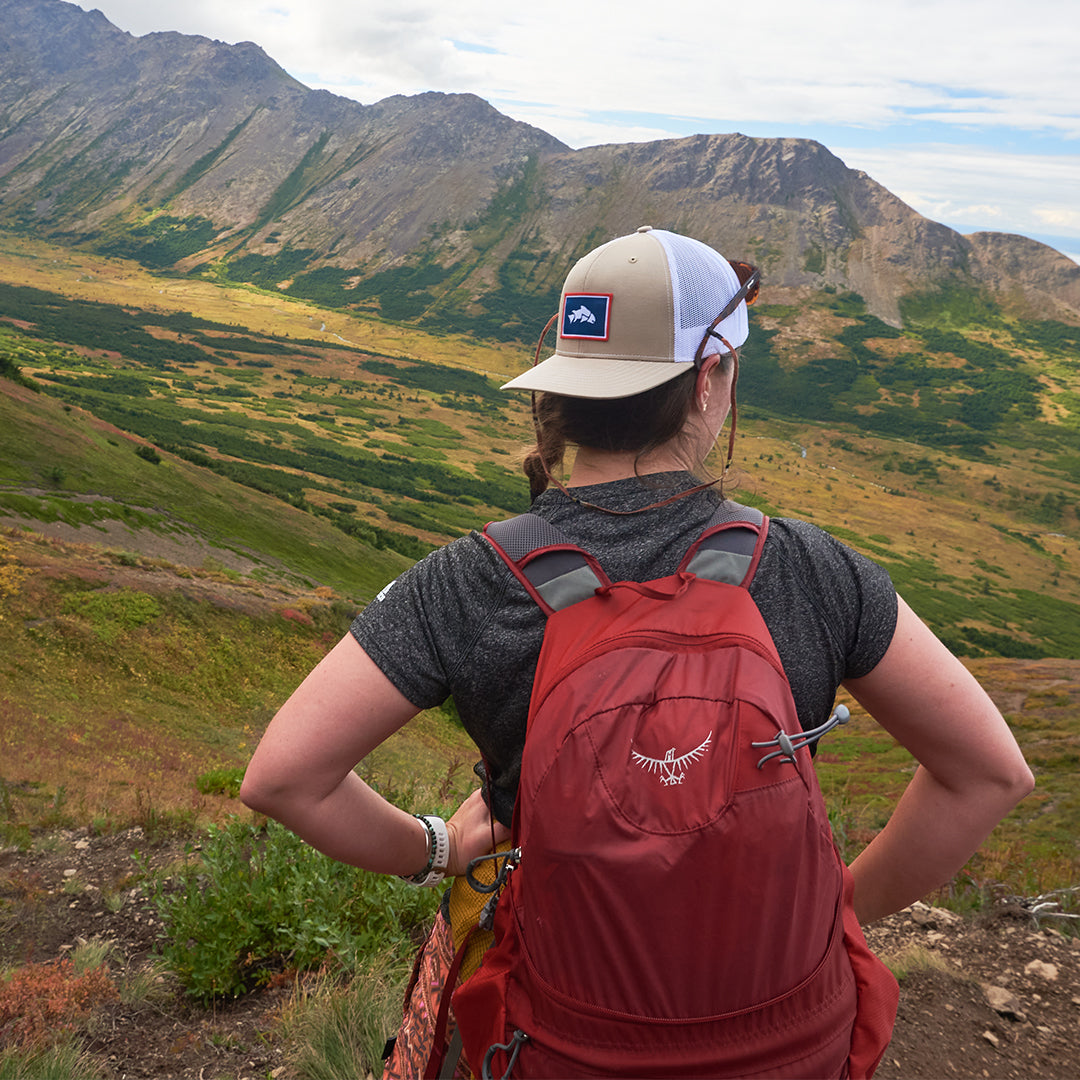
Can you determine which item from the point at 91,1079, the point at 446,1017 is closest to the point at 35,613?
the point at 91,1079

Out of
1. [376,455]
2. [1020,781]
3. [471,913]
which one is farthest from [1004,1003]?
[376,455]

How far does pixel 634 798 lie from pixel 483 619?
50 centimetres

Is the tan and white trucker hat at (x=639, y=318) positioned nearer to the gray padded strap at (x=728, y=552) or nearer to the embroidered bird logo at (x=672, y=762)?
the gray padded strap at (x=728, y=552)

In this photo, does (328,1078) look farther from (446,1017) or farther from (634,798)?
(634,798)

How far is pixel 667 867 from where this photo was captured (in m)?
1.47

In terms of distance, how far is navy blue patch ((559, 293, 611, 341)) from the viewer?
1.95 metres

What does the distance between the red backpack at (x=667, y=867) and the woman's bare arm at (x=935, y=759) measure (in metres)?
0.40

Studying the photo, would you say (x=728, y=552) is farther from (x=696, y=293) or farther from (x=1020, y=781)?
(x=1020, y=781)

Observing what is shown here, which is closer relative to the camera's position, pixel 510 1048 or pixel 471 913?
pixel 510 1048

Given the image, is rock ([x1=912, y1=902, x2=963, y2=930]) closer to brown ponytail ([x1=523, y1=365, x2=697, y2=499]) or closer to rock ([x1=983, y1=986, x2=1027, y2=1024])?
rock ([x1=983, y1=986, x2=1027, y2=1024])

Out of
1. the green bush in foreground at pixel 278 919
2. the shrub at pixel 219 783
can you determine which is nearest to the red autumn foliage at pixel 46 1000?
the green bush in foreground at pixel 278 919

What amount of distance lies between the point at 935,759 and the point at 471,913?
3.91 feet

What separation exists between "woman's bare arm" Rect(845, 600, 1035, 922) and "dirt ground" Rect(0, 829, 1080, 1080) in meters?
2.33

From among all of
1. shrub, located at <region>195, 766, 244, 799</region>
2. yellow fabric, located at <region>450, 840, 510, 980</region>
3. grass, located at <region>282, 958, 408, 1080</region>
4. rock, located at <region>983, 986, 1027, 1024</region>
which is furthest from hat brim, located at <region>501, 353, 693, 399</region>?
shrub, located at <region>195, 766, 244, 799</region>
